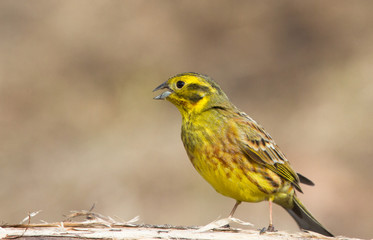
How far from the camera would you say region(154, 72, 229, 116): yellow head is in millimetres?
5930

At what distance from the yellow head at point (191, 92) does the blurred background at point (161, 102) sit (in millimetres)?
4777

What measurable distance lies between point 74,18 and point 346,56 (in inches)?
241

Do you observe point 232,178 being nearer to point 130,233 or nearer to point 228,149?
point 228,149

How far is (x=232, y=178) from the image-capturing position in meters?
5.61

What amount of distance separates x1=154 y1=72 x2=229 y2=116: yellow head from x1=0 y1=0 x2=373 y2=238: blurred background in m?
4.78

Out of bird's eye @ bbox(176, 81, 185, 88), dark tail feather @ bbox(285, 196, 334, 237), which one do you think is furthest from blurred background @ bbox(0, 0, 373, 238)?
bird's eye @ bbox(176, 81, 185, 88)

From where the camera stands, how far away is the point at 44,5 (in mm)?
14227

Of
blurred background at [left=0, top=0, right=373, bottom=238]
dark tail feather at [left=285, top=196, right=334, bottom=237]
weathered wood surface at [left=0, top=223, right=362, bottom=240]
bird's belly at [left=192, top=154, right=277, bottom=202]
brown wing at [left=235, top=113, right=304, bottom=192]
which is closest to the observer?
weathered wood surface at [left=0, top=223, right=362, bottom=240]

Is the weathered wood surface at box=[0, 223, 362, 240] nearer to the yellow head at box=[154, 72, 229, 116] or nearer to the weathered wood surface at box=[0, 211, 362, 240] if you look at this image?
the weathered wood surface at box=[0, 211, 362, 240]

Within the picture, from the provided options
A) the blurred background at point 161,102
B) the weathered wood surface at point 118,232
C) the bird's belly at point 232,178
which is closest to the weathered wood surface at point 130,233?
the weathered wood surface at point 118,232

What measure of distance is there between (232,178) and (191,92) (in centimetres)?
93

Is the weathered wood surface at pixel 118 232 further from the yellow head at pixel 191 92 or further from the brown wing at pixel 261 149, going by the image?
the yellow head at pixel 191 92

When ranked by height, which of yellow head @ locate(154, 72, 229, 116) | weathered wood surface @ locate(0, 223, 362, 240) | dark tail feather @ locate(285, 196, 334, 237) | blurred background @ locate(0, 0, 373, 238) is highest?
blurred background @ locate(0, 0, 373, 238)

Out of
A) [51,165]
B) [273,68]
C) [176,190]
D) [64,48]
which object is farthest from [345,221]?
[64,48]
